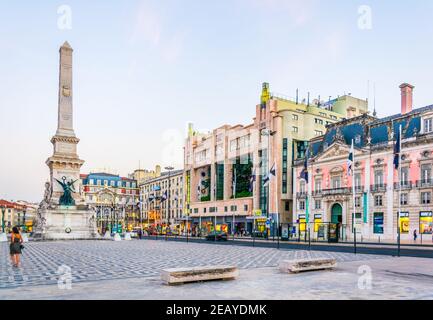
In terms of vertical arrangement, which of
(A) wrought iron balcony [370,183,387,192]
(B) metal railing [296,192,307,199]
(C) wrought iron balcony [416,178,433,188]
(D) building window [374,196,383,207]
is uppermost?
(C) wrought iron balcony [416,178,433,188]

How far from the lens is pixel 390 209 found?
180 ft

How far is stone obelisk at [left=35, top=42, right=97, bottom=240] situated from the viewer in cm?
5232

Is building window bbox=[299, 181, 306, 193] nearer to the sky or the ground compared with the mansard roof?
nearer to the ground

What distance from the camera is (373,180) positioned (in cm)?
5797

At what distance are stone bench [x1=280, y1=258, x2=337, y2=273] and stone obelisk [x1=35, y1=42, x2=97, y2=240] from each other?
134 feet

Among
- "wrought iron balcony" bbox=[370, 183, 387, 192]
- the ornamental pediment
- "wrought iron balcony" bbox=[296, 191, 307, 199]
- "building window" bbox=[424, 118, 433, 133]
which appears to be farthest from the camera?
"wrought iron balcony" bbox=[296, 191, 307, 199]

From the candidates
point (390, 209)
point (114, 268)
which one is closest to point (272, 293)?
point (114, 268)

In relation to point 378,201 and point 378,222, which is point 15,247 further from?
A: point 378,201

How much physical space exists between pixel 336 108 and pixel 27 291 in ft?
266

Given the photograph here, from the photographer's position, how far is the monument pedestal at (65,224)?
51.5m

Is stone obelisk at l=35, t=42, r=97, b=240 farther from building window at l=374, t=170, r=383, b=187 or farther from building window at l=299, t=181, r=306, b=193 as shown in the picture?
building window at l=374, t=170, r=383, b=187

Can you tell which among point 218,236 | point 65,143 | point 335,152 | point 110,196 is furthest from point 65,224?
point 110,196

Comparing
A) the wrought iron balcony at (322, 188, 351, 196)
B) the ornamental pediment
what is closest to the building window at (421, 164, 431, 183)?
the wrought iron balcony at (322, 188, 351, 196)
